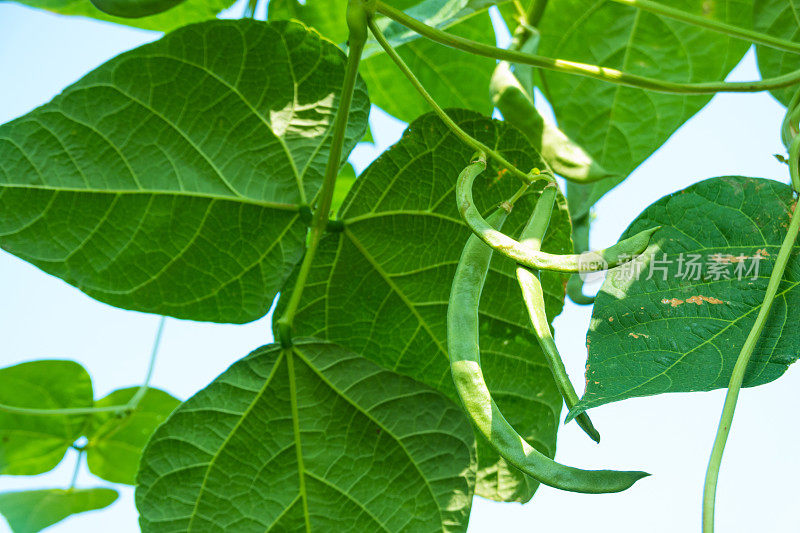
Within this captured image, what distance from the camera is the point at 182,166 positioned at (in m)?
0.71

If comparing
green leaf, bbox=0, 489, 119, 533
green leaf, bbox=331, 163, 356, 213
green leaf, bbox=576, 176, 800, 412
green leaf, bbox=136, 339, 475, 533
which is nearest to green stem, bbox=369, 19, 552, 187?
green leaf, bbox=576, 176, 800, 412

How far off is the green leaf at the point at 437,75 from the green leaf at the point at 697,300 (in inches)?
18.8

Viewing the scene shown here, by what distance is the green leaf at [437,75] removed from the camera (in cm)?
102

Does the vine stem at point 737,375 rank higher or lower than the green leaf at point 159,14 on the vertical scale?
lower

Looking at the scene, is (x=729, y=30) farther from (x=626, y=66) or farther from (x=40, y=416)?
(x=40, y=416)

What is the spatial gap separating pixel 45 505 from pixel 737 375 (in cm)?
98

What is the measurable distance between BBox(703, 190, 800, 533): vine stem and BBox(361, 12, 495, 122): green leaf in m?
0.54

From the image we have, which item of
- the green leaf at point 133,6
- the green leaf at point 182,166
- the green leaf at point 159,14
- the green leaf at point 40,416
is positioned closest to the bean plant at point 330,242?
the green leaf at point 182,166

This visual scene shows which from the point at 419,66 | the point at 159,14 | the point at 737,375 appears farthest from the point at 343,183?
the point at 737,375

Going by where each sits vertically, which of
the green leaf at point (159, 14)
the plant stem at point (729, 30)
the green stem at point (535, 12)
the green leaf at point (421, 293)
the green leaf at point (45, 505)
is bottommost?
the green leaf at point (45, 505)

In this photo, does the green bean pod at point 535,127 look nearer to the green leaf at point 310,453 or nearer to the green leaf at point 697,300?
the green leaf at point 697,300

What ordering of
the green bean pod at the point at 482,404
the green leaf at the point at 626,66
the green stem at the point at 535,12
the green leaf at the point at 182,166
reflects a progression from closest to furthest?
the green bean pod at the point at 482,404 → the green leaf at the point at 182,166 → the green stem at the point at 535,12 → the green leaf at the point at 626,66

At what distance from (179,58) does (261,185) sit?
0.48 feet

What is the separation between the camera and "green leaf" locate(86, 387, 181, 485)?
110 cm
